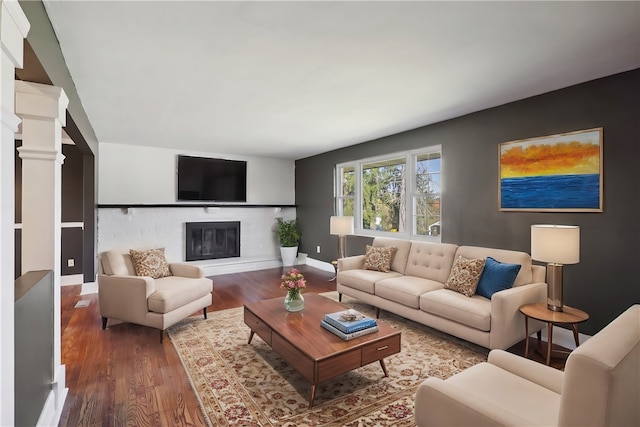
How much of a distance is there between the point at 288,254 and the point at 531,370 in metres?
5.62

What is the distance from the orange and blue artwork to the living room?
7cm

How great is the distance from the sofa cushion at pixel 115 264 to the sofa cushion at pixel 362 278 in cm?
254

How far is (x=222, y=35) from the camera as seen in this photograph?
2.12 metres

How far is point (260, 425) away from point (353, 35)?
101 inches

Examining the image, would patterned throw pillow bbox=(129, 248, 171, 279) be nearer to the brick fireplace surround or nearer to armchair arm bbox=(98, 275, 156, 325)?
armchair arm bbox=(98, 275, 156, 325)

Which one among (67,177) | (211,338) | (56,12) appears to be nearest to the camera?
(56,12)

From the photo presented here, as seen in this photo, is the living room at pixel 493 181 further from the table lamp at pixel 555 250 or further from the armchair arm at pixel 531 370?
the armchair arm at pixel 531 370

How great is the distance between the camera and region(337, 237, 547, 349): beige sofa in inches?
107

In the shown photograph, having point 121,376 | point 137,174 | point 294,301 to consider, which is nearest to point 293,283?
point 294,301

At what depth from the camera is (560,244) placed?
264 centimetres

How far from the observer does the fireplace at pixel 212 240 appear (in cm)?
632

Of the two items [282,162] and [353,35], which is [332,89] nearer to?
[353,35]

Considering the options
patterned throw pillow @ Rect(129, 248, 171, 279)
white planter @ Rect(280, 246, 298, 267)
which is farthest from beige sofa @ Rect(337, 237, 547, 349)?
white planter @ Rect(280, 246, 298, 267)

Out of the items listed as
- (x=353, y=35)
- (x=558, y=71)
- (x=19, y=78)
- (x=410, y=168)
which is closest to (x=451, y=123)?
(x=410, y=168)
